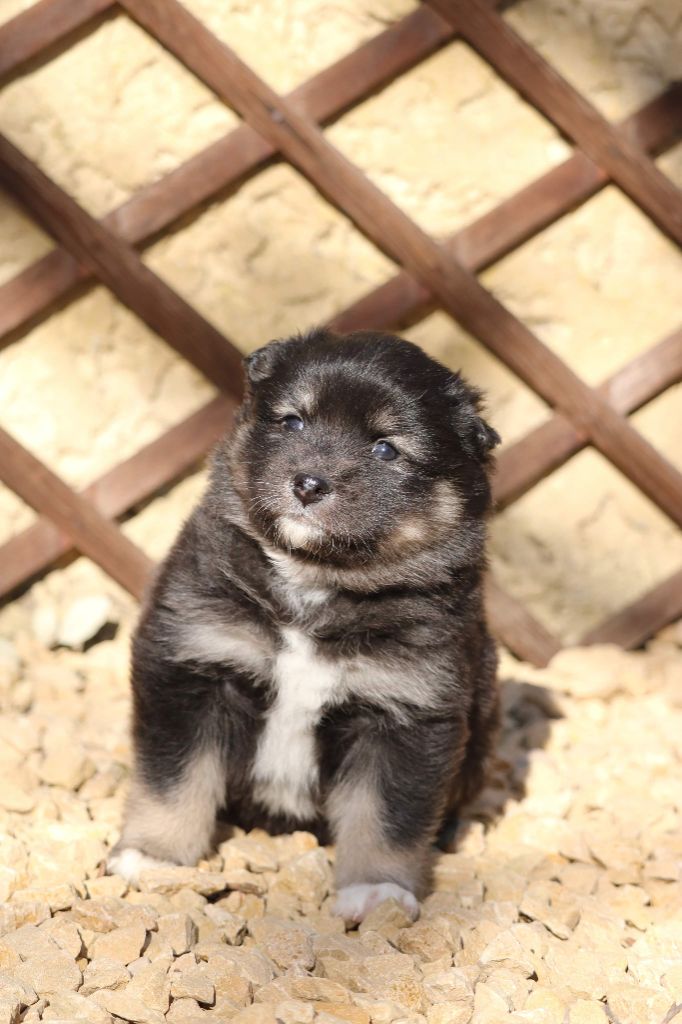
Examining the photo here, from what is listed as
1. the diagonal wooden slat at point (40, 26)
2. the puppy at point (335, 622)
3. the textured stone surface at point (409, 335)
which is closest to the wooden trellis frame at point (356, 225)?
the diagonal wooden slat at point (40, 26)

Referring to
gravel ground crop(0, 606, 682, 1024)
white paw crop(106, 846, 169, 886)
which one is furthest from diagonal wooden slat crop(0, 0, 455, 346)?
white paw crop(106, 846, 169, 886)

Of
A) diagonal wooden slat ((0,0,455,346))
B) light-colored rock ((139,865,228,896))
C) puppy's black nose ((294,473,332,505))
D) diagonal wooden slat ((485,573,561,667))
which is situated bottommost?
diagonal wooden slat ((485,573,561,667))

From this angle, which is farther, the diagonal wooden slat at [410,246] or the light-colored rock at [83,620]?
the light-colored rock at [83,620]

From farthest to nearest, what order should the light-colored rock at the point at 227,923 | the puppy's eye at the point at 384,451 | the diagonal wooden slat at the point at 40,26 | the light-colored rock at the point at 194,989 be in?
1. the diagonal wooden slat at the point at 40,26
2. the puppy's eye at the point at 384,451
3. the light-colored rock at the point at 227,923
4. the light-colored rock at the point at 194,989

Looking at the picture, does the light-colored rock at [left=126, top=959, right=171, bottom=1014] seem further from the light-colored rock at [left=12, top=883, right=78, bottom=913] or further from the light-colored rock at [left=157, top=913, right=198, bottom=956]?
the light-colored rock at [left=12, top=883, right=78, bottom=913]

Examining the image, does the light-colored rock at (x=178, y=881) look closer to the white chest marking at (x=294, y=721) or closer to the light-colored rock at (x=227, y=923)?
the light-colored rock at (x=227, y=923)

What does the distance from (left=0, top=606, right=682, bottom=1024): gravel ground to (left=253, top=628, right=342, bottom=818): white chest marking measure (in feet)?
0.80

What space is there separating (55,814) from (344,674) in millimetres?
1098

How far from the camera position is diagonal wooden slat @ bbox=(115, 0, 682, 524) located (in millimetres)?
4852

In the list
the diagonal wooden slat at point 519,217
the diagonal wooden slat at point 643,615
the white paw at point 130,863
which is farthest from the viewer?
the diagonal wooden slat at point 643,615

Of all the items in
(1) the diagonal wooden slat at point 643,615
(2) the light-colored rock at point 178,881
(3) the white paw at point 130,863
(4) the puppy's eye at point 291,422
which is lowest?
(1) the diagonal wooden slat at point 643,615

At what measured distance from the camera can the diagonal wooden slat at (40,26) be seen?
15.8 ft

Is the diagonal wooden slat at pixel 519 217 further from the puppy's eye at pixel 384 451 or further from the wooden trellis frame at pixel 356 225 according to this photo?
the puppy's eye at pixel 384 451

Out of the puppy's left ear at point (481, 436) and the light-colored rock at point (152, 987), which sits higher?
the puppy's left ear at point (481, 436)
